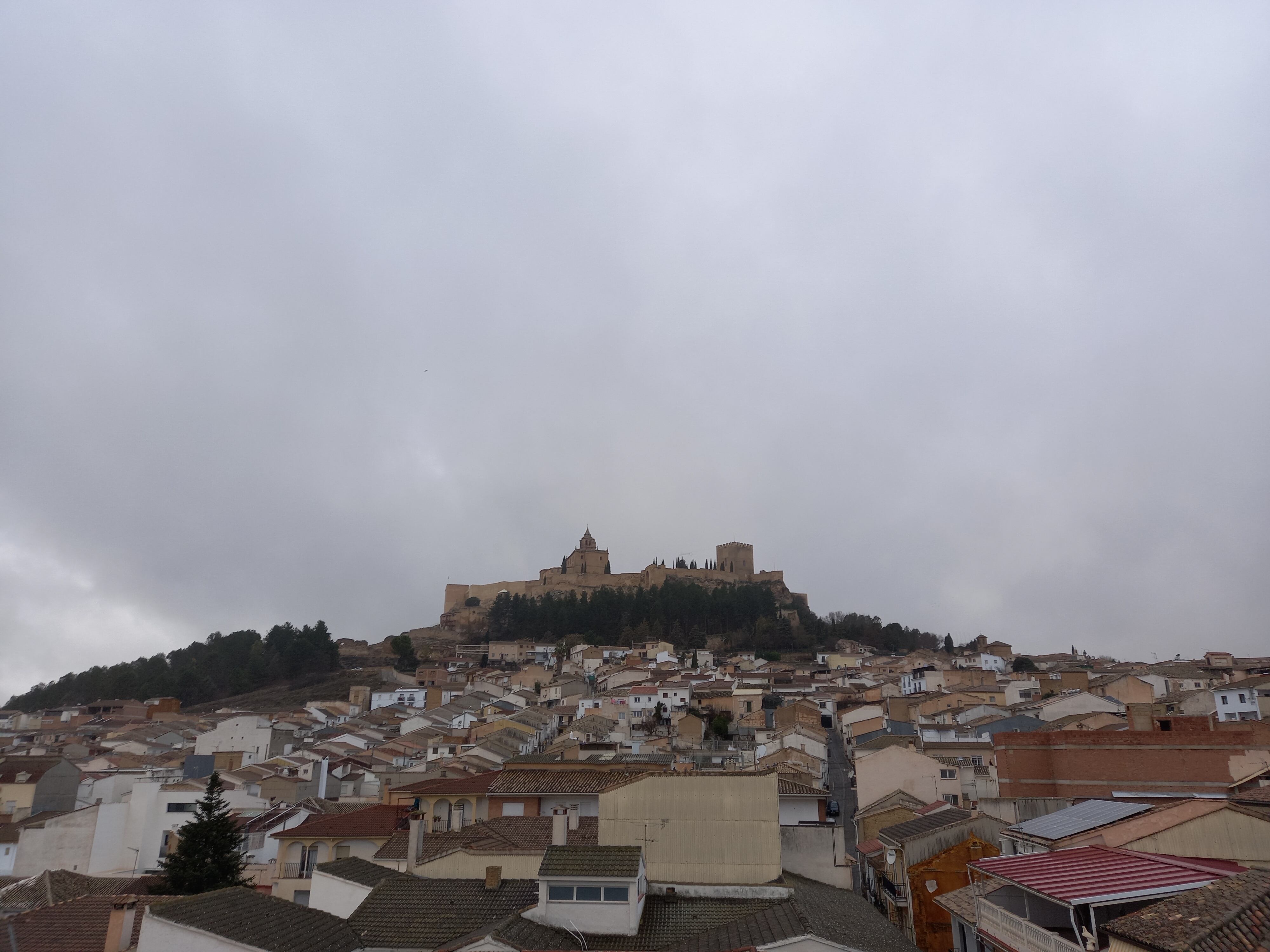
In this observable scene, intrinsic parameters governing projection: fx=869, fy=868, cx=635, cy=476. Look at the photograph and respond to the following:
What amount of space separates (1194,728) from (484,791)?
19.8m

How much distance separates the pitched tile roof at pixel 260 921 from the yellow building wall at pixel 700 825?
5.10 metres

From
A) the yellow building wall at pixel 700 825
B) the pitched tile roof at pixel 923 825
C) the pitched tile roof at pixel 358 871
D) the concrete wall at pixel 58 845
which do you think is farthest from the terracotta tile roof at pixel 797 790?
the concrete wall at pixel 58 845

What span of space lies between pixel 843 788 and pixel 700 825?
23.1 meters

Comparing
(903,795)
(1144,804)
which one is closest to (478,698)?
(903,795)

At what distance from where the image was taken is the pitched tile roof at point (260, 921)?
10.8 m

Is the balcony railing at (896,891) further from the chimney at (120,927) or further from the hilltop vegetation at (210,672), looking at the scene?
the hilltop vegetation at (210,672)

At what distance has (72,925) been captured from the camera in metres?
14.4

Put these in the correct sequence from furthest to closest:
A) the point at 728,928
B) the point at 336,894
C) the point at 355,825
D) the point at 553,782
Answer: the point at 355,825 < the point at 553,782 < the point at 336,894 < the point at 728,928

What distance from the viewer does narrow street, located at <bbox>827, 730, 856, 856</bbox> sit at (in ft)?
98.2

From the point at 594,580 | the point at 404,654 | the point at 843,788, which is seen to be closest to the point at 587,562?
the point at 594,580

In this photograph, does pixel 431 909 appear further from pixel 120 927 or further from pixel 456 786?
pixel 456 786

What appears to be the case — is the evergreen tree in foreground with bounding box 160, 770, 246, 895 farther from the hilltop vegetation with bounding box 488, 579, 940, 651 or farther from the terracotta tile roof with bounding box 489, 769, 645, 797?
the hilltop vegetation with bounding box 488, 579, 940, 651

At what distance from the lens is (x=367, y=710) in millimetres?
68188

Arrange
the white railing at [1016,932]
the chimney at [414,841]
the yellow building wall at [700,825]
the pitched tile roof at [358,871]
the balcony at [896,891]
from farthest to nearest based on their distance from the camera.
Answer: the balcony at [896,891] < the chimney at [414,841] < the pitched tile roof at [358,871] < the yellow building wall at [700,825] < the white railing at [1016,932]
